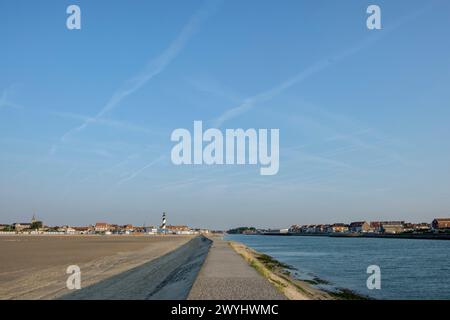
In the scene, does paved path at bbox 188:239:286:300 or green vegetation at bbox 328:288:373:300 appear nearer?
paved path at bbox 188:239:286:300

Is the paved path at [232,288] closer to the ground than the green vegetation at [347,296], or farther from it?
farther from it

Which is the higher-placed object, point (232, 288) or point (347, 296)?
point (232, 288)

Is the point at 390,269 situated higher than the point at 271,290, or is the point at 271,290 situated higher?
the point at 271,290

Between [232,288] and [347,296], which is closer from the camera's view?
Result: [232,288]

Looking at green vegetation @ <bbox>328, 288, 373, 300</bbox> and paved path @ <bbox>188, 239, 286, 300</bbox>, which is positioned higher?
paved path @ <bbox>188, 239, 286, 300</bbox>

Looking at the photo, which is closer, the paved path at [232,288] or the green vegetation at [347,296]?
the paved path at [232,288]

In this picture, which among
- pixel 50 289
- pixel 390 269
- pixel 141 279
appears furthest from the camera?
pixel 390 269
